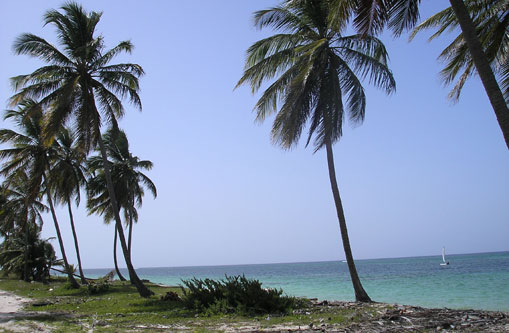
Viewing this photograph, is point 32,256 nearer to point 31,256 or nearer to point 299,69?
point 31,256

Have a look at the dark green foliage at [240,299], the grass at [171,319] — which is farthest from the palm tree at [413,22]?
the dark green foliage at [240,299]

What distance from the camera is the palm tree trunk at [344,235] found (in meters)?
12.3

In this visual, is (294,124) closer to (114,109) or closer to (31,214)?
(114,109)

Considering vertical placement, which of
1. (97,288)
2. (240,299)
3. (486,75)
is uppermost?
(486,75)

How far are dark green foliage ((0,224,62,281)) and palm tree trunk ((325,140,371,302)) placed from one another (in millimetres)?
27844

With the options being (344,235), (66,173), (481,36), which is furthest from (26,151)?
(481,36)

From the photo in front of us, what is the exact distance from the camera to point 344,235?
12.9 m

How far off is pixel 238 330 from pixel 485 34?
947 cm

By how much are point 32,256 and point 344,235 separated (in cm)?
3012

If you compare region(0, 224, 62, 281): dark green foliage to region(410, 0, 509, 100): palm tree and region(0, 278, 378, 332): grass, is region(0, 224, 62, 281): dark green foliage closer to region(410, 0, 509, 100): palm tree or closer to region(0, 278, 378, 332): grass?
region(0, 278, 378, 332): grass

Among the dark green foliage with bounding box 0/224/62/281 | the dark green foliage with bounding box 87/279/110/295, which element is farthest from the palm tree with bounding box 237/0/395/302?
the dark green foliage with bounding box 0/224/62/281

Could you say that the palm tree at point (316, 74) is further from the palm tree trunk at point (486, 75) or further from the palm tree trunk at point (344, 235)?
the palm tree trunk at point (486, 75)

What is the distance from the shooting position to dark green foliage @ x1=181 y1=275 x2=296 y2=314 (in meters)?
10.7

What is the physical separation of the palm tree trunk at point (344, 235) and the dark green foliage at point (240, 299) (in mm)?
2258
